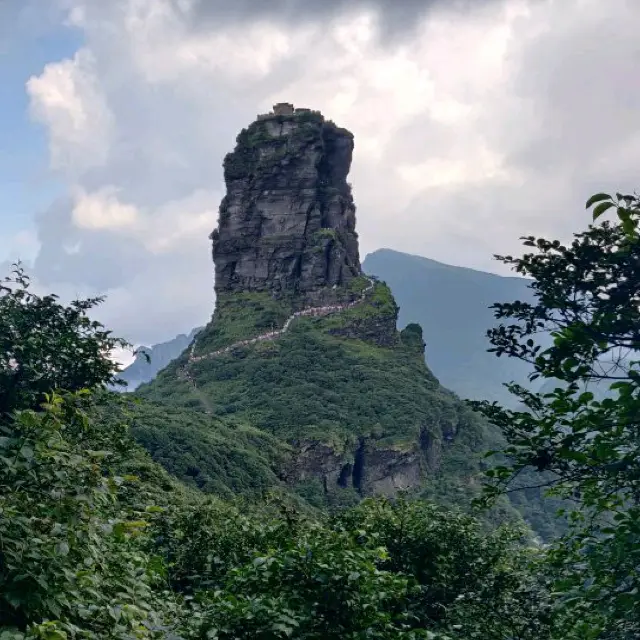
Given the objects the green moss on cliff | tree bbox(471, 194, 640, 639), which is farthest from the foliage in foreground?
the green moss on cliff

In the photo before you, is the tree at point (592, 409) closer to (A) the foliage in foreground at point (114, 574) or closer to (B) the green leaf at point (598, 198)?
(B) the green leaf at point (598, 198)

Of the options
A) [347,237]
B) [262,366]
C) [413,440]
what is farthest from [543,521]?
[347,237]

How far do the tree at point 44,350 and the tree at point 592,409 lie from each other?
959cm

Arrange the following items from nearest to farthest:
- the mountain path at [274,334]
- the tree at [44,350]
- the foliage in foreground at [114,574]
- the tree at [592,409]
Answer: the foliage in foreground at [114,574]
the tree at [592,409]
the tree at [44,350]
the mountain path at [274,334]

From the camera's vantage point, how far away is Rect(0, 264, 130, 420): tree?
47.7 feet

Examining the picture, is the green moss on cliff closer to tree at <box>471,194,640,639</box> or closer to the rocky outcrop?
the rocky outcrop

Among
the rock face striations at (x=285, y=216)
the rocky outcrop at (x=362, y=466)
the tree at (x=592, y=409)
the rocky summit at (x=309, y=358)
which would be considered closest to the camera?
the tree at (x=592, y=409)

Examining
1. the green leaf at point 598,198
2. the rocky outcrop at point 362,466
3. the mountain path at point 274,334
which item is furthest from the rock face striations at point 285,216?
the green leaf at point 598,198

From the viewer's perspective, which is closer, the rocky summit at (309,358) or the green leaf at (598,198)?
the green leaf at (598,198)

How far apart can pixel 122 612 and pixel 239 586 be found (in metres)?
2.66

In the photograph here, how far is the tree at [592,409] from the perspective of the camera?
21.2 ft

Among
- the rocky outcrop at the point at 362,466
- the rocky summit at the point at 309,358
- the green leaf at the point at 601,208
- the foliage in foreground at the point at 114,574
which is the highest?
the rocky summit at the point at 309,358

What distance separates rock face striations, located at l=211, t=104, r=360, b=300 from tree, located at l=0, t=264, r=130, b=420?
81.5 meters

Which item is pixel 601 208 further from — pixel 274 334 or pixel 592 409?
pixel 274 334
